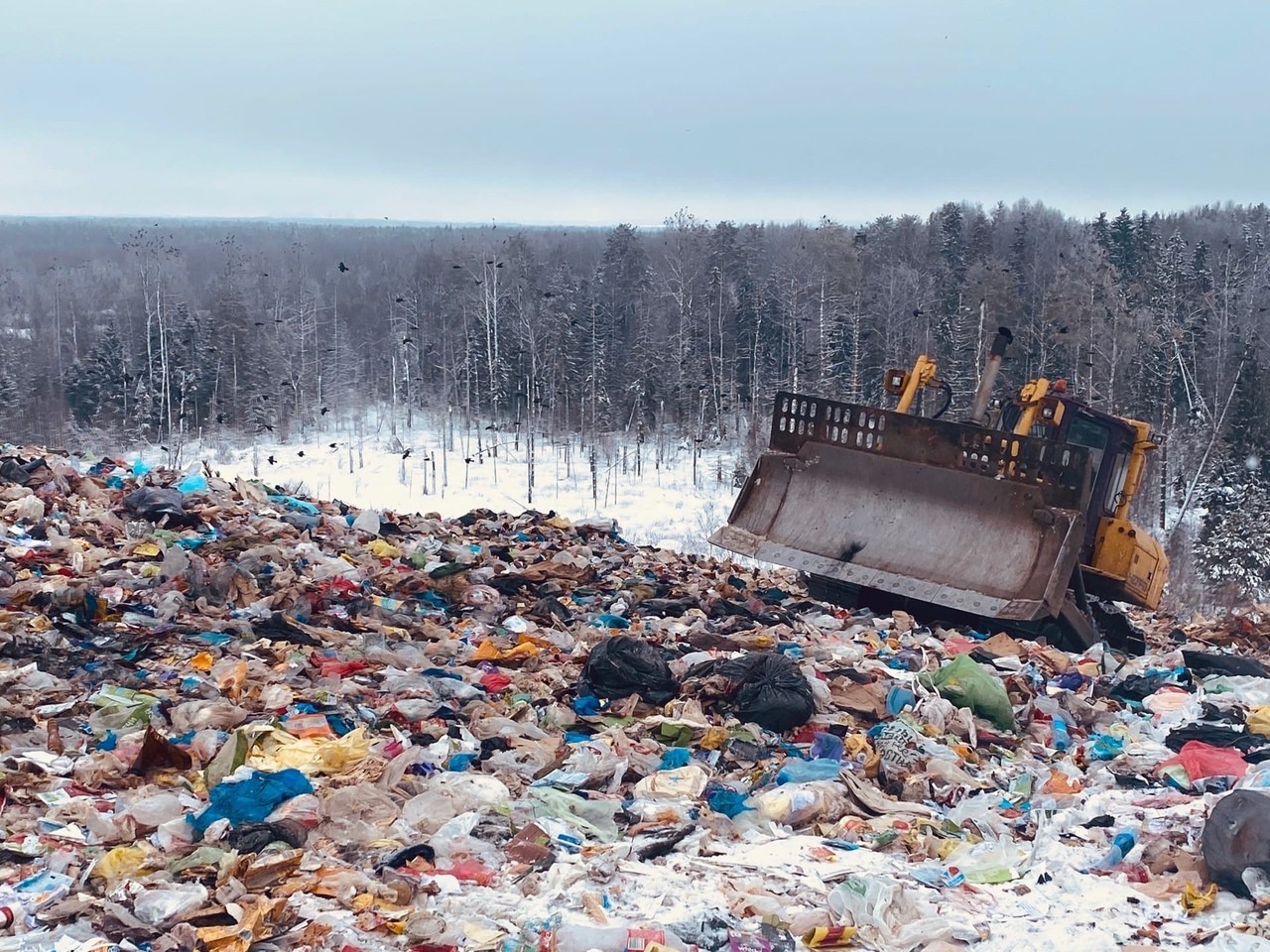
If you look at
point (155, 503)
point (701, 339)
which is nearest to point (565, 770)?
point (155, 503)

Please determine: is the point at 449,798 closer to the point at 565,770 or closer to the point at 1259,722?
the point at 565,770

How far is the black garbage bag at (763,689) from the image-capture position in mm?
5250

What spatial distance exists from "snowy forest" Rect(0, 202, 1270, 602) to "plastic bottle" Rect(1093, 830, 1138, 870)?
2350 centimetres

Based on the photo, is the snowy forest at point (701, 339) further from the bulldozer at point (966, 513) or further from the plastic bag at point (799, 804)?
the plastic bag at point (799, 804)

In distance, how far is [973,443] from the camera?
24.7 feet

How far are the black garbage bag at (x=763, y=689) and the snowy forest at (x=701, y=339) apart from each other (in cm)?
2264

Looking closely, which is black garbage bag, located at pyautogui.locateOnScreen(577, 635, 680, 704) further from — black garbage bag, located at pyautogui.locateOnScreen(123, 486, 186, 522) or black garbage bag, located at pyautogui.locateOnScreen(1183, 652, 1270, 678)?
black garbage bag, located at pyautogui.locateOnScreen(123, 486, 186, 522)

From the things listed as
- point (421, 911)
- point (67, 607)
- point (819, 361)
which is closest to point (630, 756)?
point (421, 911)

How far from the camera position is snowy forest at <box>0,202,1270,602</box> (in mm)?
31953

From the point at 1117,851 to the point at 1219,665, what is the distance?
145 inches

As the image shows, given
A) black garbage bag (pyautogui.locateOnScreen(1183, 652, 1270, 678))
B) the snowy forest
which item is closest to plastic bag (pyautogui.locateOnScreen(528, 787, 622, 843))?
black garbage bag (pyautogui.locateOnScreen(1183, 652, 1270, 678))

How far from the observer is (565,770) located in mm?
4551

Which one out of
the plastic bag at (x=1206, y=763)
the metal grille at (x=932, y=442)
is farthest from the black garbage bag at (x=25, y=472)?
the plastic bag at (x=1206, y=763)

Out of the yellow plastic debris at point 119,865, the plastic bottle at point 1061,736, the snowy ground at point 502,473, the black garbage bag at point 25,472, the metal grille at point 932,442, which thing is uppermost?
the metal grille at point 932,442
